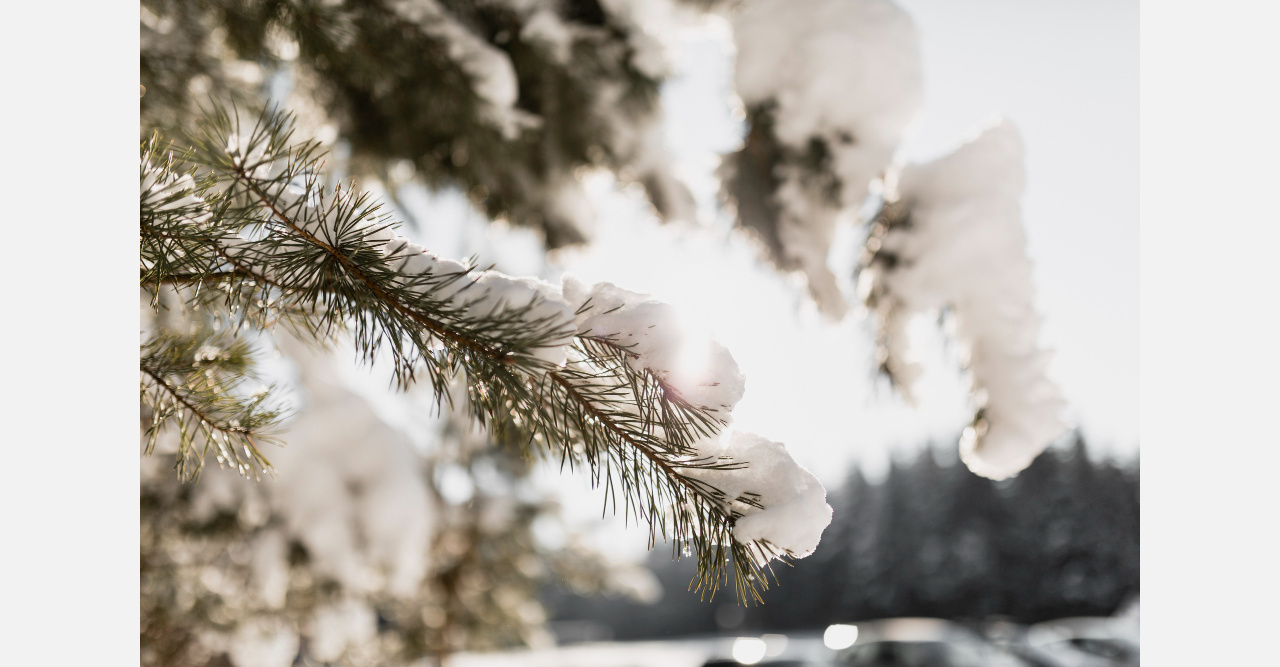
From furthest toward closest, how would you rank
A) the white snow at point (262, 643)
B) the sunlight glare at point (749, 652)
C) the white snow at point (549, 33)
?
the sunlight glare at point (749, 652) < the white snow at point (262, 643) < the white snow at point (549, 33)

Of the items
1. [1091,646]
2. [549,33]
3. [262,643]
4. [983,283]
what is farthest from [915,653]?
[549,33]

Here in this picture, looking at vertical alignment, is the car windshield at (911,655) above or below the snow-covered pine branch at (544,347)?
below

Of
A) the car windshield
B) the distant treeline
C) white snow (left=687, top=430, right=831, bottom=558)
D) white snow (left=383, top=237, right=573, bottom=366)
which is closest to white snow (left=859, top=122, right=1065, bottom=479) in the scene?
white snow (left=687, top=430, right=831, bottom=558)

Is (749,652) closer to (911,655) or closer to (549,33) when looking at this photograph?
(911,655)

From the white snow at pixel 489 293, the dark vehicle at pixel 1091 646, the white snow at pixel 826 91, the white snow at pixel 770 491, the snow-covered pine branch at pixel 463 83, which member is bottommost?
the dark vehicle at pixel 1091 646

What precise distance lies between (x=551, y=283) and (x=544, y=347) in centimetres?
12

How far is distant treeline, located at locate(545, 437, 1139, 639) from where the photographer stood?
9898mm

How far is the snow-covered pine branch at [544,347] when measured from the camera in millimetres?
598

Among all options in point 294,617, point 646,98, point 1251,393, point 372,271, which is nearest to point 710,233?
point 646,98

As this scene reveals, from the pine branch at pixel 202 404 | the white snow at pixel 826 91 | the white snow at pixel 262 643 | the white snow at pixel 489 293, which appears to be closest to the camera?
the white snow at pixel 489 293

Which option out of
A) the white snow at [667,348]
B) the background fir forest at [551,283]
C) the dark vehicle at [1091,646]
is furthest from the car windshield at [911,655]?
the white snow at [667,348]

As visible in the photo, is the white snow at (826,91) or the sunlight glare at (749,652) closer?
the white snow at (826,91)

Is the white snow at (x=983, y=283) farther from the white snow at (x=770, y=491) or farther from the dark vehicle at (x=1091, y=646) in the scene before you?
the dark vehicle at (x=1091, y=646)

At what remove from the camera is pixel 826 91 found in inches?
51.9
